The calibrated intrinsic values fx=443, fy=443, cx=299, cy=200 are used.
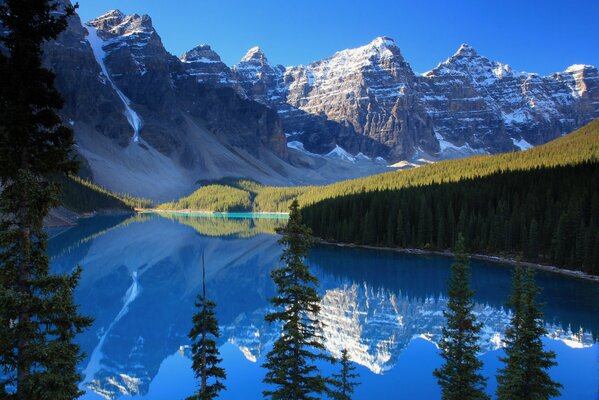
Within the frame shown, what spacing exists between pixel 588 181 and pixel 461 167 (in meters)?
51.3

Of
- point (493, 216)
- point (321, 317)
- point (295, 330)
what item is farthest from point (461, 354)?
point (493, 216)

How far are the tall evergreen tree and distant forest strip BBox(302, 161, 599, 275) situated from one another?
63.0m

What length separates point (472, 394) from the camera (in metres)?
16.6

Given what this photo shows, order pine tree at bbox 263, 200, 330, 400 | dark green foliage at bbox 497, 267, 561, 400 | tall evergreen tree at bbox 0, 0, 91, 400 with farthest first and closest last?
dark green foliage at bbox 497, 267, 561, 400 < pine tree at bbox 263, 200, 330, 400 < tall evergreen tree at bbox 0, 0, 91, 400

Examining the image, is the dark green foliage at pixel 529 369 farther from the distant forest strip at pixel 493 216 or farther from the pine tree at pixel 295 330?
the distant forest strip at pixel 493 216

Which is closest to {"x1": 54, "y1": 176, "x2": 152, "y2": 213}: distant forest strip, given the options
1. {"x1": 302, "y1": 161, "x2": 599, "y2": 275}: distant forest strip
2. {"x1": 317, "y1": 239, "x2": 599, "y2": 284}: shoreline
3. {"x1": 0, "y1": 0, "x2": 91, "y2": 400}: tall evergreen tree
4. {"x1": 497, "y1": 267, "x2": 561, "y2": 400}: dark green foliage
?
{"x1": 302, "y1": 161, "x2": 599, "y2": 275}: distant forest strip

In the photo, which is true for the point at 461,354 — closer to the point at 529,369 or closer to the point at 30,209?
the point at 529,369

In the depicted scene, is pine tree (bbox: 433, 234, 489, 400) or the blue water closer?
pine tree (bbox: 433, 234, 489, 400)

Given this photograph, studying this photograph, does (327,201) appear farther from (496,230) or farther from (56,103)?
(56,103)

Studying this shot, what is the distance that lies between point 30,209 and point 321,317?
31.3 metres

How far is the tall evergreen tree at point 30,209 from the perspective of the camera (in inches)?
353

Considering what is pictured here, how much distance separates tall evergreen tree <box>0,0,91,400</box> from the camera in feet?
29.5

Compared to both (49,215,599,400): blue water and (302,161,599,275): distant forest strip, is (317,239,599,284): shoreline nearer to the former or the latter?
(302,161,599,275): distant forest strip

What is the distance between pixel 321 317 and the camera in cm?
3809
